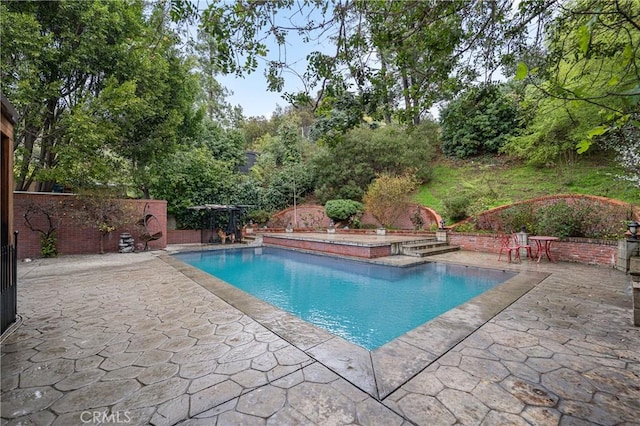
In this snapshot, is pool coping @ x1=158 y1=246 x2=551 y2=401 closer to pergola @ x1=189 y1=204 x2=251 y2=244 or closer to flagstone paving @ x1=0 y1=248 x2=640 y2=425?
flagstone paving @ x1=0 y1=248 x2=640 y2=425

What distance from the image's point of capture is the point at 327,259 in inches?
388

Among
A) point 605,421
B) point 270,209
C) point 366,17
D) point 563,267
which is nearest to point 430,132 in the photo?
point 270,209

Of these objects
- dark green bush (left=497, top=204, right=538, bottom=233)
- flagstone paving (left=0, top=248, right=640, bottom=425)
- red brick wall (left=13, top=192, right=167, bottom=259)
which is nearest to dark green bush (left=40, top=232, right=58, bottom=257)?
red brick wall (left=13, top=192, right=167, bottom=259)

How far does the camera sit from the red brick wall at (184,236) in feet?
45.5

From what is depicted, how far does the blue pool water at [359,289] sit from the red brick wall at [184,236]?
4704 mm

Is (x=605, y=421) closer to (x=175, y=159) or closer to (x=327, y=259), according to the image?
(x=327, y=259)

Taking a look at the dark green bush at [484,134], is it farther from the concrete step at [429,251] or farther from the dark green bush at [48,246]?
the dark green bush at [48,246]

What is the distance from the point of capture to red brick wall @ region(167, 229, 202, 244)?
1387cm

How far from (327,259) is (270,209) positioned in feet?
28.2

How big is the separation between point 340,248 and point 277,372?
7627mm

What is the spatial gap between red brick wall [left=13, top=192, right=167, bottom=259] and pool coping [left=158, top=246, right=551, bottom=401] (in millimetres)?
8416

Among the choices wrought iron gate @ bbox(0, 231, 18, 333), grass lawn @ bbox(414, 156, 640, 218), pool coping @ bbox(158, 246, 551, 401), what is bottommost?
pool coping @ bbox(158, 246, 551, 401)

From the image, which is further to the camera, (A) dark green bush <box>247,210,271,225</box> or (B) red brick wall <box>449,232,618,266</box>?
(A) dark green bush <box>247,210,271,225</box>

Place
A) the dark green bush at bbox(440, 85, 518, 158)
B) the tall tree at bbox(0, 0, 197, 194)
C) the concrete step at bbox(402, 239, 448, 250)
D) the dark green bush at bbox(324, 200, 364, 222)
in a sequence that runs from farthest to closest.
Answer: the dark green bush at bbox(440, 85, 518, 158) → the dark green bush at bbox(324, 200, 364, 222) → the concrete step at bbox(402, 239, 448, 250) → the tall tree at bbox(0, 0, 197, 194)
